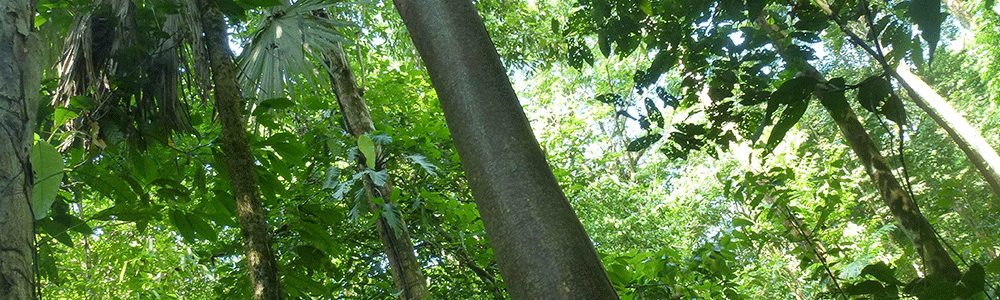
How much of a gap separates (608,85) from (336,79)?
45.7 ft

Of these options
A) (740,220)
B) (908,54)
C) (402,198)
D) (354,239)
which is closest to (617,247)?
(354,239)

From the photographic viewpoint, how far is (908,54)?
1.26 metres

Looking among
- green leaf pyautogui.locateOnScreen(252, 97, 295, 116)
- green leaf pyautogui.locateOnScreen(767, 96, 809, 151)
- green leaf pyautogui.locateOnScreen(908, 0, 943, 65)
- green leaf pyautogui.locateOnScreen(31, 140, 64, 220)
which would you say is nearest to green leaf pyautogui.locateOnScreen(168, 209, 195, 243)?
green leaf pyautogui.locateOnScreen(252, 97, 295, 116)

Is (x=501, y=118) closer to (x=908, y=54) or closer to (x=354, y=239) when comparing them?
(x=908, y=54)

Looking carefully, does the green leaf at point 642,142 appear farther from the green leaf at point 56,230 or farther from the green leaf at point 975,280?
the green leaf at point 56,230

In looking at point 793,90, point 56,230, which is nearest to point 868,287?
point 793,90

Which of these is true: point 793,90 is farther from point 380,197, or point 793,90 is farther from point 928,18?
point 380,197

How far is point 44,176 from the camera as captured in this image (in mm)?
1093

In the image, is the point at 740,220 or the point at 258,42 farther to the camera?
the point at 258,42

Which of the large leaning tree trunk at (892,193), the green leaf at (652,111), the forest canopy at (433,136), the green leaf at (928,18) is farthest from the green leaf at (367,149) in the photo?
the green leaf at (928,18)

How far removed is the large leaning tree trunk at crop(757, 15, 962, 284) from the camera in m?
1.50

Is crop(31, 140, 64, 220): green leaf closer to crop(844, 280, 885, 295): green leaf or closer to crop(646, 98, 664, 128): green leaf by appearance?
crop(646, 98, 664, 128): green leaf

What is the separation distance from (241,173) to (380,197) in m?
0.92

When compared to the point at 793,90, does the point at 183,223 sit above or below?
above
